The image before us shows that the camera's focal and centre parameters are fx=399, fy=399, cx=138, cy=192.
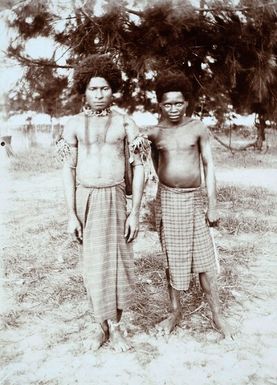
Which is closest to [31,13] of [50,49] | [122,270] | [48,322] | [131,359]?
[50,49]

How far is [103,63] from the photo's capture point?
1.83 meters

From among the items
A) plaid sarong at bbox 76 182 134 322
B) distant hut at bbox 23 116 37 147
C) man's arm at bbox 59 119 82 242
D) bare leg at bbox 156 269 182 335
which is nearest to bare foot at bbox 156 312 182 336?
bare leg at bbox 156 269 182 335

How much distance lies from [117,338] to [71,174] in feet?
2.77

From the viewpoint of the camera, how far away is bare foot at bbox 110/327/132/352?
1.96m

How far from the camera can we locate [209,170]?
2045mm

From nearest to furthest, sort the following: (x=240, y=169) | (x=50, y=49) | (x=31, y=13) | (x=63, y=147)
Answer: (x=63, y=147) < (x=31, y=13) < (x=50, y=49) < (x=240, y=169)

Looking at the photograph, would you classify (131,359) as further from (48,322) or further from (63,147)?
(63,147)

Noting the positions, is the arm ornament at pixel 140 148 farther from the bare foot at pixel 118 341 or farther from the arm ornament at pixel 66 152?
the bare foot at pixel 118 341

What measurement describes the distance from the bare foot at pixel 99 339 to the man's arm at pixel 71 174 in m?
0.51

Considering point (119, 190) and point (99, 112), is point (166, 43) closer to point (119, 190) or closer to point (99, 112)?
point (99, 112)

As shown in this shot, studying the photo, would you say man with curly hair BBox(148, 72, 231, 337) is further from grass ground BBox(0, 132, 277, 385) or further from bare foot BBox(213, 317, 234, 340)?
grass ground BBox(0, 132, 277, 385)

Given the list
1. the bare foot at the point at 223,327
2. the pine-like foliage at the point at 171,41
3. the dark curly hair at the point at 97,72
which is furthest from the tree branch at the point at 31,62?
the bare foot at the point at 223,327

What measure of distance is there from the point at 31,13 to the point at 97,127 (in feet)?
2.60

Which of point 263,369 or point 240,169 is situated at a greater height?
point 240,169
